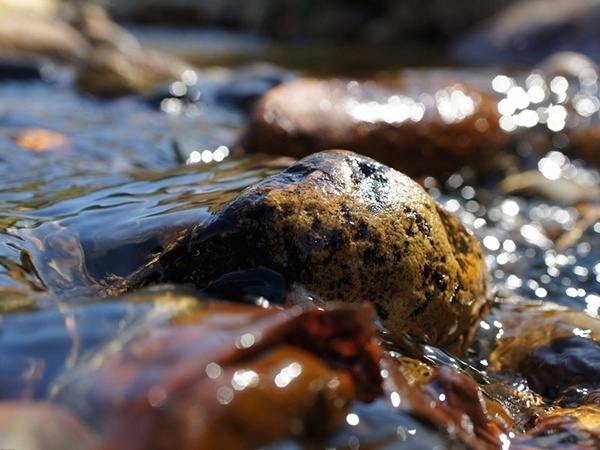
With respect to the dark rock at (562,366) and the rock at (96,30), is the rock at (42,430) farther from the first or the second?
the rock at (96,30)

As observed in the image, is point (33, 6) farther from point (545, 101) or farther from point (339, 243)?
point (339, 243)

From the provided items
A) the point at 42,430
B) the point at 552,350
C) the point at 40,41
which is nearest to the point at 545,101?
the point at 552,350

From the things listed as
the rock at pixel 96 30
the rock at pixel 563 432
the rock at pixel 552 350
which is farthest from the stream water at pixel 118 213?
the rock at pixel 96 30

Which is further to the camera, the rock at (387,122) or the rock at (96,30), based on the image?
the rock at (96,30)

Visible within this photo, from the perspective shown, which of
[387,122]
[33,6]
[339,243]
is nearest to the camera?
[339,243]

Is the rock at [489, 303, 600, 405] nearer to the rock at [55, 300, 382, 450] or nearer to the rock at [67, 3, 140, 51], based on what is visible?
the rock at [55, 300, 382, 450]

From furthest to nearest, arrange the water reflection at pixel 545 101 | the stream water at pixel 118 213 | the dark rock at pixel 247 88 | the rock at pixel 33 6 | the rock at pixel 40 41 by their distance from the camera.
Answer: the rock at pixel 33 6, the rock at pixel 40 41, the dark rock at pixel 247 88, the water reflection at pixel 545 101, the stream water at pixel 118 213

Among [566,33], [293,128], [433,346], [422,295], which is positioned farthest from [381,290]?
[566,33]
